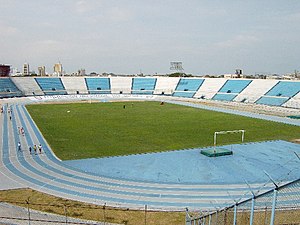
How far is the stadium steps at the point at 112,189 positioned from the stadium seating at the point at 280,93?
50011mm

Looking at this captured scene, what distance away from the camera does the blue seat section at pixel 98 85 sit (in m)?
87.1

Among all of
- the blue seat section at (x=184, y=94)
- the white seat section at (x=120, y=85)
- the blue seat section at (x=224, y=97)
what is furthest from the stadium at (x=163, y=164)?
the white seat section at (x=120, y=85)

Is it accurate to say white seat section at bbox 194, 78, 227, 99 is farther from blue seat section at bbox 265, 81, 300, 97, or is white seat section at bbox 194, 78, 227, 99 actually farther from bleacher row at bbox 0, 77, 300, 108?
blue seat section at bbox 265, 81, 300, 97

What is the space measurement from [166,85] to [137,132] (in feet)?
194

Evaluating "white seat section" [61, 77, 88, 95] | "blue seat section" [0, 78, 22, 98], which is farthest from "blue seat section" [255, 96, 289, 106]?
"blue seat section" [0, 78, 22, 98]

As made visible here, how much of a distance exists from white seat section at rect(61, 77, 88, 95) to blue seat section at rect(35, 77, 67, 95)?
1341 mm

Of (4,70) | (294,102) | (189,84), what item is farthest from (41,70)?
(294,102)

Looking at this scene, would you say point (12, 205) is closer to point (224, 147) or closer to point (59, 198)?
point (59, 198)

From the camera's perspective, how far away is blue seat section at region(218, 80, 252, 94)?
76375mm

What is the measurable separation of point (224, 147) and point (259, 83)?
53534 millimetres

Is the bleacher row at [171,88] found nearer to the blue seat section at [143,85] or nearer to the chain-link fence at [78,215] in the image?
the blue seat section at [143,85]

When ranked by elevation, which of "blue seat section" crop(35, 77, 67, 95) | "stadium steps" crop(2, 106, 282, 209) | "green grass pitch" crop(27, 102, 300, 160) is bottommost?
"stadium steps" crop(2, 106, 282, 209)

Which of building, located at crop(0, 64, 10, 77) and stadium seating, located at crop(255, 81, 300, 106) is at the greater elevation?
building, located at crop(0, 64, 10, 77)

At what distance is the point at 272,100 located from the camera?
64375 mm
